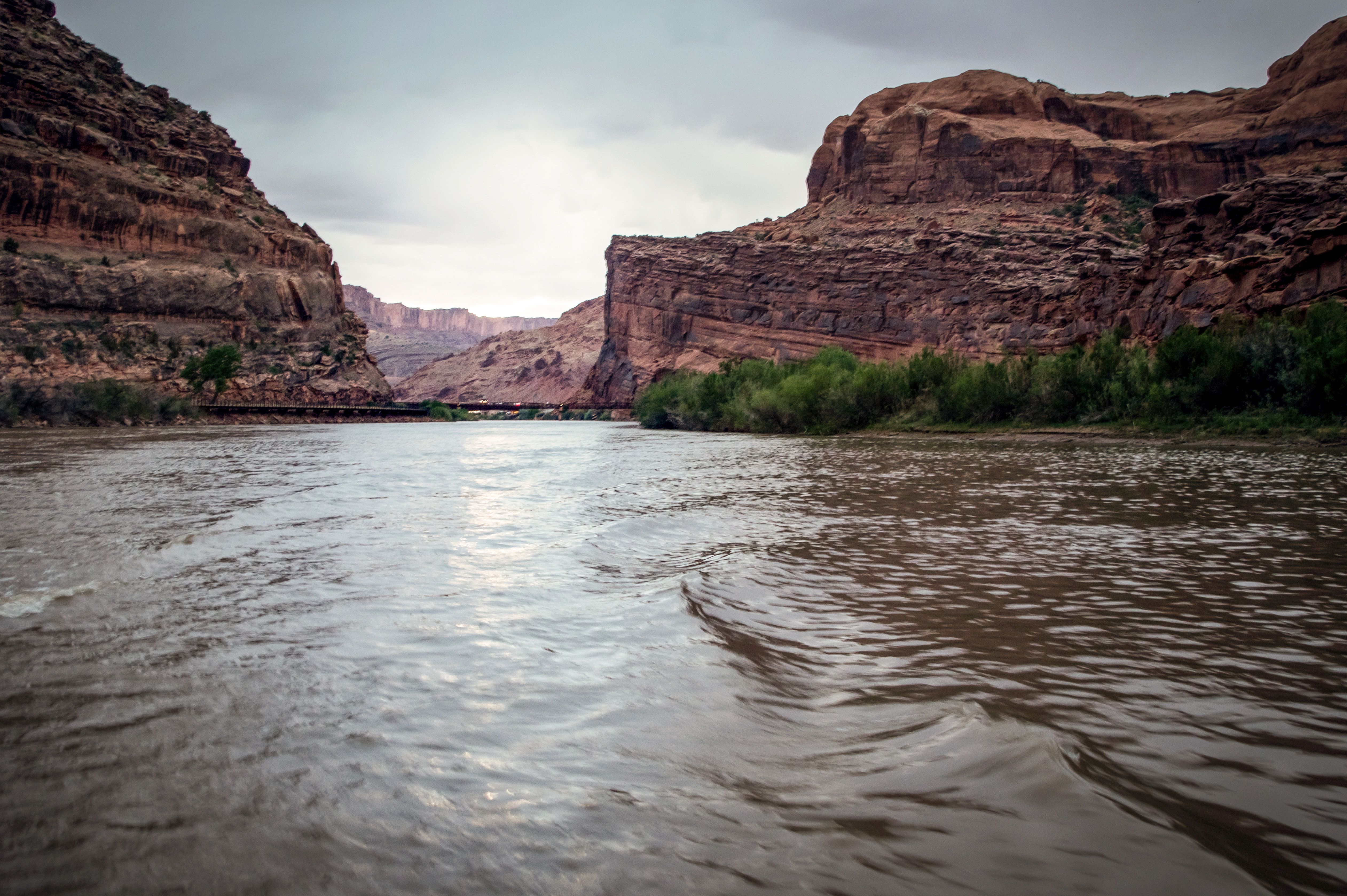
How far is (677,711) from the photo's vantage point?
11.8 ft

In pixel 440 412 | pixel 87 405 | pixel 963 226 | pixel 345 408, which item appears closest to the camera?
pixel 87 405

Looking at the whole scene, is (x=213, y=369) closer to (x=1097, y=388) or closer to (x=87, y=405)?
(x=87, y=405)

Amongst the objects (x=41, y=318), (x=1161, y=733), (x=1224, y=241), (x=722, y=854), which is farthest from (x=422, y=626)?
(x=41, y=318)

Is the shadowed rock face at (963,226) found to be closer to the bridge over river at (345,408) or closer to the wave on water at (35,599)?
the bridge over river at (345,408)

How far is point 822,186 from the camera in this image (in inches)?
4139

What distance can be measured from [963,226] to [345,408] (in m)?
70.9

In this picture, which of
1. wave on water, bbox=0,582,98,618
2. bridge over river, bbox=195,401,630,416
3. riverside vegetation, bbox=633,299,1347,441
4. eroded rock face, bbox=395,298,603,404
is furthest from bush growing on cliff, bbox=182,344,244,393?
eroded rock face, bbox=395,298,603,404

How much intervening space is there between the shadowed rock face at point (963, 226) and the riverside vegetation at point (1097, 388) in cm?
1811

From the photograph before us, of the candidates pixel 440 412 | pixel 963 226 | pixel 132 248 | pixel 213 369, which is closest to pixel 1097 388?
pixel 963 226

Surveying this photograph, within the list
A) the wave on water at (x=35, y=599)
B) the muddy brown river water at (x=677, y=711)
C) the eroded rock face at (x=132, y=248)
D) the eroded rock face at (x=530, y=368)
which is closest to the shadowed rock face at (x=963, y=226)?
the eroded rock face at (x=132, y=248)

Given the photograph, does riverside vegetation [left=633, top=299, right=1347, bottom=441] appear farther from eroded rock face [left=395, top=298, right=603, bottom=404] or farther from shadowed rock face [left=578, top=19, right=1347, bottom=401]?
eroded rock face [left=395, top=298, right=603, bottom=404]

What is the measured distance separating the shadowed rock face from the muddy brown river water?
54207mm

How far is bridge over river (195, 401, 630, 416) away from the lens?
204ft

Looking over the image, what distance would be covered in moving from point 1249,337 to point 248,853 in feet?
115
